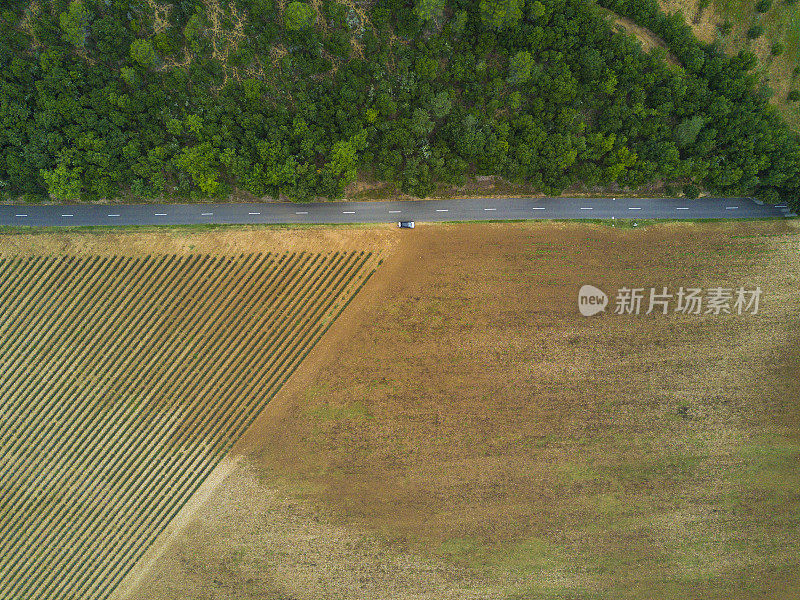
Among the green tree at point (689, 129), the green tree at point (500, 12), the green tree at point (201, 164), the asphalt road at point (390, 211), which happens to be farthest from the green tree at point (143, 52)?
the green tree at point (689, 129)

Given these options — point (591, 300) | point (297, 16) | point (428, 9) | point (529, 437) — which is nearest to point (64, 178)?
point (297, 16)

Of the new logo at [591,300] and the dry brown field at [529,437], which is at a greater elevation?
the new logo at [591,300]

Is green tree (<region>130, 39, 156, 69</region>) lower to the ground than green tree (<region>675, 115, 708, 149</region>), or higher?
higher

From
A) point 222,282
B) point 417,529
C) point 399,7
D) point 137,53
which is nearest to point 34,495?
point 222,282

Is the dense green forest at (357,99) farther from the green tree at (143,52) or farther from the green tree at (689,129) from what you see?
the green tree at (689,129)

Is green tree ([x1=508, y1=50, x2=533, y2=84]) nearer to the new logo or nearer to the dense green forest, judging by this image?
the dense green forest

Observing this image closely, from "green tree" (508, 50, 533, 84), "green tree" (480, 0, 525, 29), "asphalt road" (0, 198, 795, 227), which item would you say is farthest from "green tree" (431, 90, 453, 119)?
"asphalt road" (0, 198, 795, 227)

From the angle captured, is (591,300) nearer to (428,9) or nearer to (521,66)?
(521,66)
